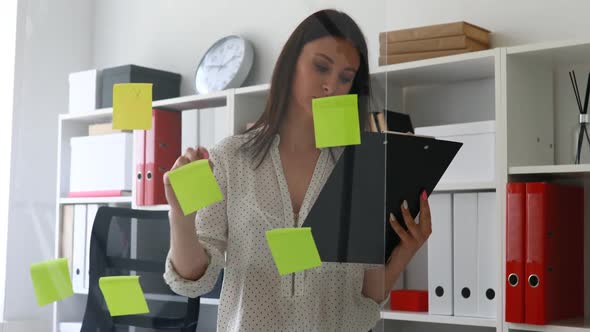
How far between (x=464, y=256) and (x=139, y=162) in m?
1.47

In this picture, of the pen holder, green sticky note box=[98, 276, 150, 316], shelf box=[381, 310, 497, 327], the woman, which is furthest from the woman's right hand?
the pen holder

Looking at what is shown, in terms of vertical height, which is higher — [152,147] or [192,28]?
[192,28]

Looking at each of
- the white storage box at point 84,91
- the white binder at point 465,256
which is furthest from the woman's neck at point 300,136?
the white binder at point 465,256

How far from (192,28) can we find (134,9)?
10 centimetres

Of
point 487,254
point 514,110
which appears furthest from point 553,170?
point 487,254

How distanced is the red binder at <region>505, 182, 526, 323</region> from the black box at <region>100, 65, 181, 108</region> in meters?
1.31

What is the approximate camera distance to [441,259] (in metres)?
2.23

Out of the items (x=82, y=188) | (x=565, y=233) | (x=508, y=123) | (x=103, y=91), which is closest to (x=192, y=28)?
(x=103, y=91)

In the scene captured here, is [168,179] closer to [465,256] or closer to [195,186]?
[195,186]

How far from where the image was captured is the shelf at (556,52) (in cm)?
196

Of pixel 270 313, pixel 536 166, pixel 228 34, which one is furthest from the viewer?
pixel 536 166

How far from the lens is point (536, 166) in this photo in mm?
2029

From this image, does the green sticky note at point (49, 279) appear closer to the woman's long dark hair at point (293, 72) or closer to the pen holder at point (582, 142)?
the woman's long dark hair at point (293, 72)

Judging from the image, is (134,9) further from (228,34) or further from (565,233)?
(565,233)
